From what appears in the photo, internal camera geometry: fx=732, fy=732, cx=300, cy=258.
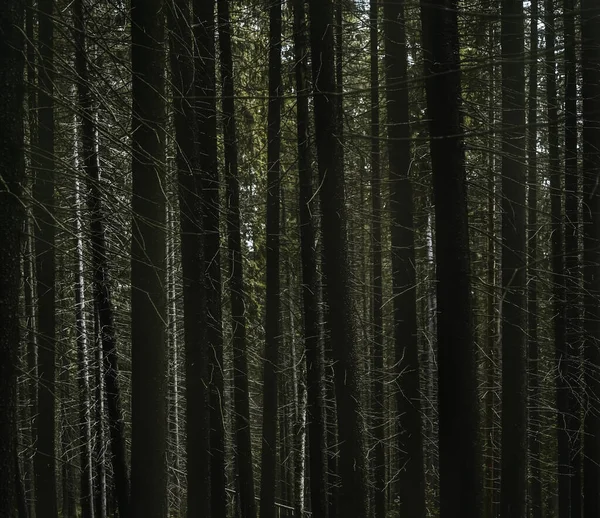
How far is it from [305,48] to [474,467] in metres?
7.15

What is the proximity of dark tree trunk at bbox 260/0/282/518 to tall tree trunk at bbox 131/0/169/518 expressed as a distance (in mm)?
3596

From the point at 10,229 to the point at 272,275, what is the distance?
7.47m

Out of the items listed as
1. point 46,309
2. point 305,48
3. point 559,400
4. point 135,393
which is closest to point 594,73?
point 305,48

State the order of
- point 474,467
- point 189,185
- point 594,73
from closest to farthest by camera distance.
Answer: point 474,467 < point 189,185 < point 594,73

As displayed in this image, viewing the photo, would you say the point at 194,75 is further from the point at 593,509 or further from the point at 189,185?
the point at 593,509

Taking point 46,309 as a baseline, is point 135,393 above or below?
below

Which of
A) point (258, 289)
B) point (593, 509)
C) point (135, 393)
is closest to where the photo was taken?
point (135, 393)

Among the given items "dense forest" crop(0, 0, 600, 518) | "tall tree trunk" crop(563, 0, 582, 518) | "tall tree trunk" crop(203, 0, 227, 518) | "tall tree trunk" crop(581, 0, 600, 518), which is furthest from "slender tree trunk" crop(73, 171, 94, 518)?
"tall tree trunk" crop(581, 0, 600, 518)

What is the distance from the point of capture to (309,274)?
37.6 feet

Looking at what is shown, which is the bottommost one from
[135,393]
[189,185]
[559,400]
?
[559,400]

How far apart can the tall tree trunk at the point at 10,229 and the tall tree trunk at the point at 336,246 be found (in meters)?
4.74

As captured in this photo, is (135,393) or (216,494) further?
(216,494)

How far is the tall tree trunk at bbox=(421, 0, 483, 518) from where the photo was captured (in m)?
6.61

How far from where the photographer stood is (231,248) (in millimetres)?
11555
